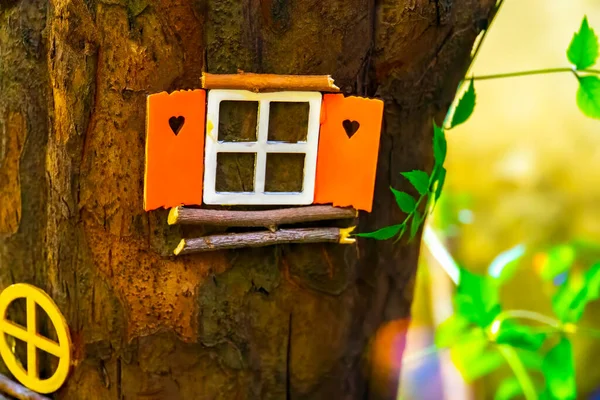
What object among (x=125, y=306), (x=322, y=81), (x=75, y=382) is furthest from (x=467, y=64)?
(x=75, y=382)

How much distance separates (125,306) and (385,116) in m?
0.41

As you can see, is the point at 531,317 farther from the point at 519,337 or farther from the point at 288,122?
the point at 288,122

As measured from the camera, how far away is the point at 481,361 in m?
1.26

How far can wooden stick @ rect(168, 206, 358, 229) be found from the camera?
687 millimetres

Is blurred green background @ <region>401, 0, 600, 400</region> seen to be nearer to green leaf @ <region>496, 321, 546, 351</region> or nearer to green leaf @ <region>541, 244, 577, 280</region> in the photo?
green leaf @ <region>541, 244, 577, 280</region>

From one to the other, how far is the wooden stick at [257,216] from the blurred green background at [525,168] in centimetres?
124

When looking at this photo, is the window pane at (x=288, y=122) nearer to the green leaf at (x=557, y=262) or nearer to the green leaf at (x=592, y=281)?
the green leaf at (x=592, y=281)

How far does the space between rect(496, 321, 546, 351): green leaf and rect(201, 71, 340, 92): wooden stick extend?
49 centimetres

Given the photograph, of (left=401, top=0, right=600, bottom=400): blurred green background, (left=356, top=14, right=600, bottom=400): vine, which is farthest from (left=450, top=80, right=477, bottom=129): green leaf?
(left=401, top=0, right=600, bottom=400): blurred green background

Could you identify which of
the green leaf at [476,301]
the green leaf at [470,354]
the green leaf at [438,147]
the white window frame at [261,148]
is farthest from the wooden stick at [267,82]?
the green leaf at [470,354]

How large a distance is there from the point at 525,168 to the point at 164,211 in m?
1.60

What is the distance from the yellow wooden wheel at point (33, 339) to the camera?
0.76 metres

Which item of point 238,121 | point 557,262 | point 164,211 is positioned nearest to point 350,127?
point 238,121

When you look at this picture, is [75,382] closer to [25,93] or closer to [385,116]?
[25,93]
